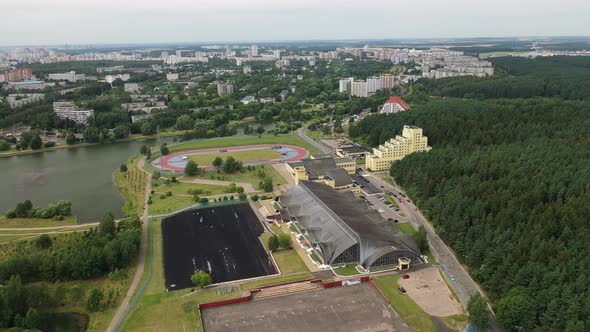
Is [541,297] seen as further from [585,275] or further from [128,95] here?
[128,95]

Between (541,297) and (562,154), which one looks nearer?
(541,297)

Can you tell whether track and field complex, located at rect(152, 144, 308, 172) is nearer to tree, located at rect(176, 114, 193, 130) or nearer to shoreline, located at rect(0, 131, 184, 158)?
shoreline, located at rect(0, 131, 184, 158)

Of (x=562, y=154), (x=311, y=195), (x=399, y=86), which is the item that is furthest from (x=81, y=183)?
(x=399, y=86)

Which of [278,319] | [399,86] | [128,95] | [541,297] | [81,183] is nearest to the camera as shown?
[541,297]

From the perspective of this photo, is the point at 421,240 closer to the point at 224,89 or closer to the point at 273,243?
the point at 273,243

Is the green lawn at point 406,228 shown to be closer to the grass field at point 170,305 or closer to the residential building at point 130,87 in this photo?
the grass field at point 170,305

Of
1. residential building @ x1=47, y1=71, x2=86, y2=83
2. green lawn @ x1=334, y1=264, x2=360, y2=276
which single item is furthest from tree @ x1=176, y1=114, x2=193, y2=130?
residential building @ x1=47, y1=71, x2=86, y2=83

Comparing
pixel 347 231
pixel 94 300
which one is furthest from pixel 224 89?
pixel 94 300

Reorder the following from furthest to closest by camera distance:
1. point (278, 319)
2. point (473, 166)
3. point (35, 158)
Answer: point (35, 158), point (473, 166), point (278, 319)
